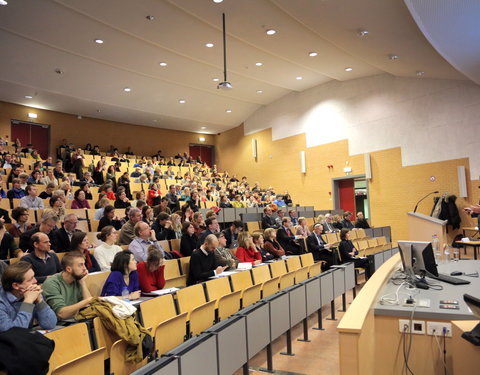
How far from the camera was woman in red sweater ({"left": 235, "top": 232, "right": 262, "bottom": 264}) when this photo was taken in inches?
205

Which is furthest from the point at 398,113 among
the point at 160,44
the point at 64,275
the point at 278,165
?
the point at 64,275

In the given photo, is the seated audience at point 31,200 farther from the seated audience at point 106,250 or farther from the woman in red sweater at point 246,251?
the woman in red sweater at point 246,251

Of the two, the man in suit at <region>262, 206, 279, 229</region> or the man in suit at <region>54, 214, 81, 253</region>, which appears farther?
the man in suit at <region>262, 206, 279, 229</region>

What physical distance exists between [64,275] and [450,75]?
Answer: 9496 millimetres

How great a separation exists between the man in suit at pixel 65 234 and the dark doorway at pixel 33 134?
9.23 meters

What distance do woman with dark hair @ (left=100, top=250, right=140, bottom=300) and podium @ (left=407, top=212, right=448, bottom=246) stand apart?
3.69 meters

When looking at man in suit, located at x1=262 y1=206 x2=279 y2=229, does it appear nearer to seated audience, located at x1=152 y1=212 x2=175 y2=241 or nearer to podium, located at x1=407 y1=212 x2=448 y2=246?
seated audience, located at x1=152 y1=212 x2=175 y2=241

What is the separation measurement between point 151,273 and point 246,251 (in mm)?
1894

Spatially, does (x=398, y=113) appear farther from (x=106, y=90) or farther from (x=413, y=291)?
(x=413, y=291)

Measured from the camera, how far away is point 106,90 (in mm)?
11484

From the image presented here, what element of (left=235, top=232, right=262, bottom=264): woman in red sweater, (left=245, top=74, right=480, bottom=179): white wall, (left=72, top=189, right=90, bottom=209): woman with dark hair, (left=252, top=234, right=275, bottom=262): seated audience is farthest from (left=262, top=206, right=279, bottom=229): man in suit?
(left=245, top=74, right=480, bottom=179): white wall

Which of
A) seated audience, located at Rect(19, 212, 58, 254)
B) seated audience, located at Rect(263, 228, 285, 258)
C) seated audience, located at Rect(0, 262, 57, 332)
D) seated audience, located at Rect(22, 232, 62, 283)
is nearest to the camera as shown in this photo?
seated audience, located at Rect(0, 262, 57, 332)

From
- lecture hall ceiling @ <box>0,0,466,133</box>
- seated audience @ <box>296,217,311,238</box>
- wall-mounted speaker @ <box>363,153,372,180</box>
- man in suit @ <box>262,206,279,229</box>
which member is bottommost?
seated audience @ <box>296,217,311,238</box>

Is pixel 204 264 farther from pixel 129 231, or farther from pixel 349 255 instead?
pixel 349 255
